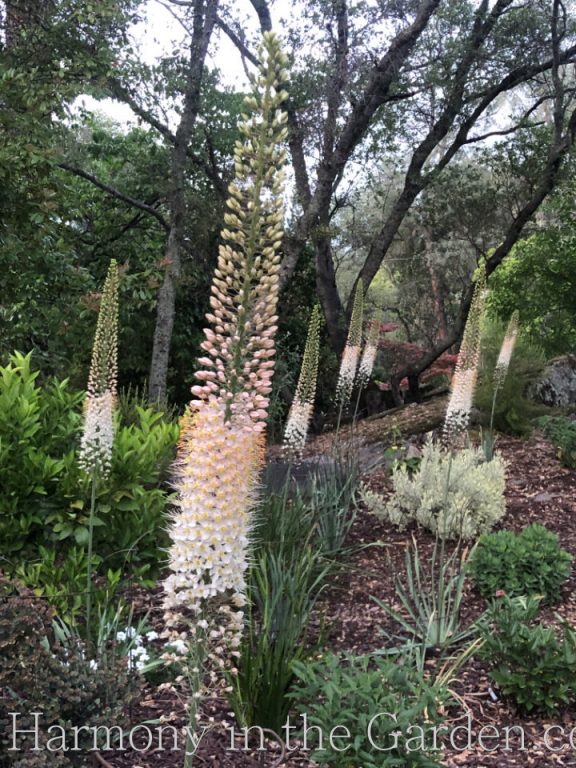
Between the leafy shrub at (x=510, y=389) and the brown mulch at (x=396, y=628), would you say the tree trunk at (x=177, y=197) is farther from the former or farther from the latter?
the leafy shrub at (x=510, y=389)

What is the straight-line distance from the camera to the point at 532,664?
3.19 metres

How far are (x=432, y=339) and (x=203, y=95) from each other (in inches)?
522

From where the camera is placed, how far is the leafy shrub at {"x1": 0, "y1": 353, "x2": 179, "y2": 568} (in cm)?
361

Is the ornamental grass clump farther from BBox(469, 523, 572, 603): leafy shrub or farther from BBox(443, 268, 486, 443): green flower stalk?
BBox(469, 523, 572, 603): leafy shrub

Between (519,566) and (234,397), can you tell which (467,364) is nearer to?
(519,566)

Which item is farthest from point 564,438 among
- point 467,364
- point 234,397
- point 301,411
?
point 234,397

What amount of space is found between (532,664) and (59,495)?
8.12ft

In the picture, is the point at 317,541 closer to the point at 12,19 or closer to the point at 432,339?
the point at 12,19

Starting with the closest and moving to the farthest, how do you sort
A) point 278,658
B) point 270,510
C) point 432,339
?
point 278,658 → point 270,510 → point 432,339

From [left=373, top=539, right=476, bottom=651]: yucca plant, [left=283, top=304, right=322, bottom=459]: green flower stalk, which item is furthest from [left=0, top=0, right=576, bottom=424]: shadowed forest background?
[left=373, top=539, right=476, bottom=651]: yucca plant

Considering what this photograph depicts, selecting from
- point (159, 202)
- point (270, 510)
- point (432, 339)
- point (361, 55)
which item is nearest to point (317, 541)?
point (270, 510)

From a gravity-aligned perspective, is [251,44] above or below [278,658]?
above

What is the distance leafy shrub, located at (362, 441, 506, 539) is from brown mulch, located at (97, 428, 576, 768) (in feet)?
0.54

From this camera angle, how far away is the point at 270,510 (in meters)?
4.60
